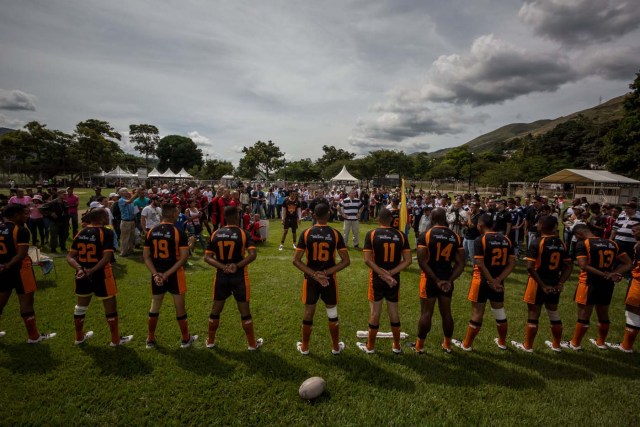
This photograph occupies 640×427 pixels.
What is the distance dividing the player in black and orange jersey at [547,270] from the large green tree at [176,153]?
90.7 metres

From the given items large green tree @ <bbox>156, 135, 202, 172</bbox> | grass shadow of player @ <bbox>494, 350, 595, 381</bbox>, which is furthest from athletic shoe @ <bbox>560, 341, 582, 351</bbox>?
large green tree @ <bbox>156, 135, 202, 172</bbox>

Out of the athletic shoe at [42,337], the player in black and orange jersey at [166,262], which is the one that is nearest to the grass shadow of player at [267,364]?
the player in black and orange jersey at [166,262]

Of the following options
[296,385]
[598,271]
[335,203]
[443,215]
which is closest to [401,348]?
[296,385]

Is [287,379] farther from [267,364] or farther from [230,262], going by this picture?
[230,262]

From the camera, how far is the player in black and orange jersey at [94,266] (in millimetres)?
4665

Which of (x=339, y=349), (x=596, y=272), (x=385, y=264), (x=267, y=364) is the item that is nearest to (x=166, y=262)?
(x=267, y=364)

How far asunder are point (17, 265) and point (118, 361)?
7.48 feet

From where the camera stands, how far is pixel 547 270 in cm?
486

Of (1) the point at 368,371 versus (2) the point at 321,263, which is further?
(2) the point at 321,263

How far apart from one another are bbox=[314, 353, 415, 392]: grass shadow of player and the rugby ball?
616 millimetres

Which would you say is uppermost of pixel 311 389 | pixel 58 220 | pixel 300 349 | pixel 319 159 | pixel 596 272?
pixel 319 159

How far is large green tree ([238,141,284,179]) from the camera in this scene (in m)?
68.5

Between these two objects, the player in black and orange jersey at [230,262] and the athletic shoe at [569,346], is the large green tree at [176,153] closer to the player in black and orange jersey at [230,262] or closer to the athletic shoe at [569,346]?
the player in black and orange jersey at [230,262]

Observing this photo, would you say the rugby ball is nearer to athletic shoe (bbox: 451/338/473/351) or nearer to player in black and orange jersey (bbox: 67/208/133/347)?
athletic shoe (bbox: 451/338/473/351)
